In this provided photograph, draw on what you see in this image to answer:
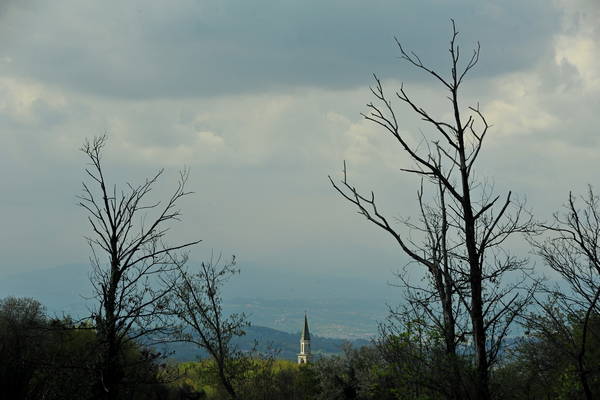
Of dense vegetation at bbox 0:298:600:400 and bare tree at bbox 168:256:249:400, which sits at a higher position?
bare tree at bbox 168:256:249:400

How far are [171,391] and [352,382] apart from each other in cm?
2247

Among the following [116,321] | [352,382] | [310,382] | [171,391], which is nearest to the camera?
[116,321]

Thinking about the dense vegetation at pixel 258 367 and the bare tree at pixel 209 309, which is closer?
the dense vegetation at pixel 258 367

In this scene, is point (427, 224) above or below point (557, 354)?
above

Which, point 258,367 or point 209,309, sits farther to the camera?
point 258,367

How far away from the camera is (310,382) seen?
82.7m

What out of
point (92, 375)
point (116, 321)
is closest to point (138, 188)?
point (116, 321)

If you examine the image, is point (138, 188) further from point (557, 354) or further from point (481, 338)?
point (557, 354)

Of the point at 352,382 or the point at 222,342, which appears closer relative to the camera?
the point at 222,342

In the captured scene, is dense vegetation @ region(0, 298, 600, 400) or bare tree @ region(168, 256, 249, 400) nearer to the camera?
dense vegetation @ region(0, 298, 600, 400)

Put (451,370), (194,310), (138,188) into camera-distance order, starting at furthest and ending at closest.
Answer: (194,310), (138,188), (451,370)

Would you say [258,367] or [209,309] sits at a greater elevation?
[209,309]

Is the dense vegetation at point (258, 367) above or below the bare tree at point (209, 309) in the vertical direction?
below

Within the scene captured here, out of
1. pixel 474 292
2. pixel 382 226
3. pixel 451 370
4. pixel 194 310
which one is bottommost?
pixel 451 370
